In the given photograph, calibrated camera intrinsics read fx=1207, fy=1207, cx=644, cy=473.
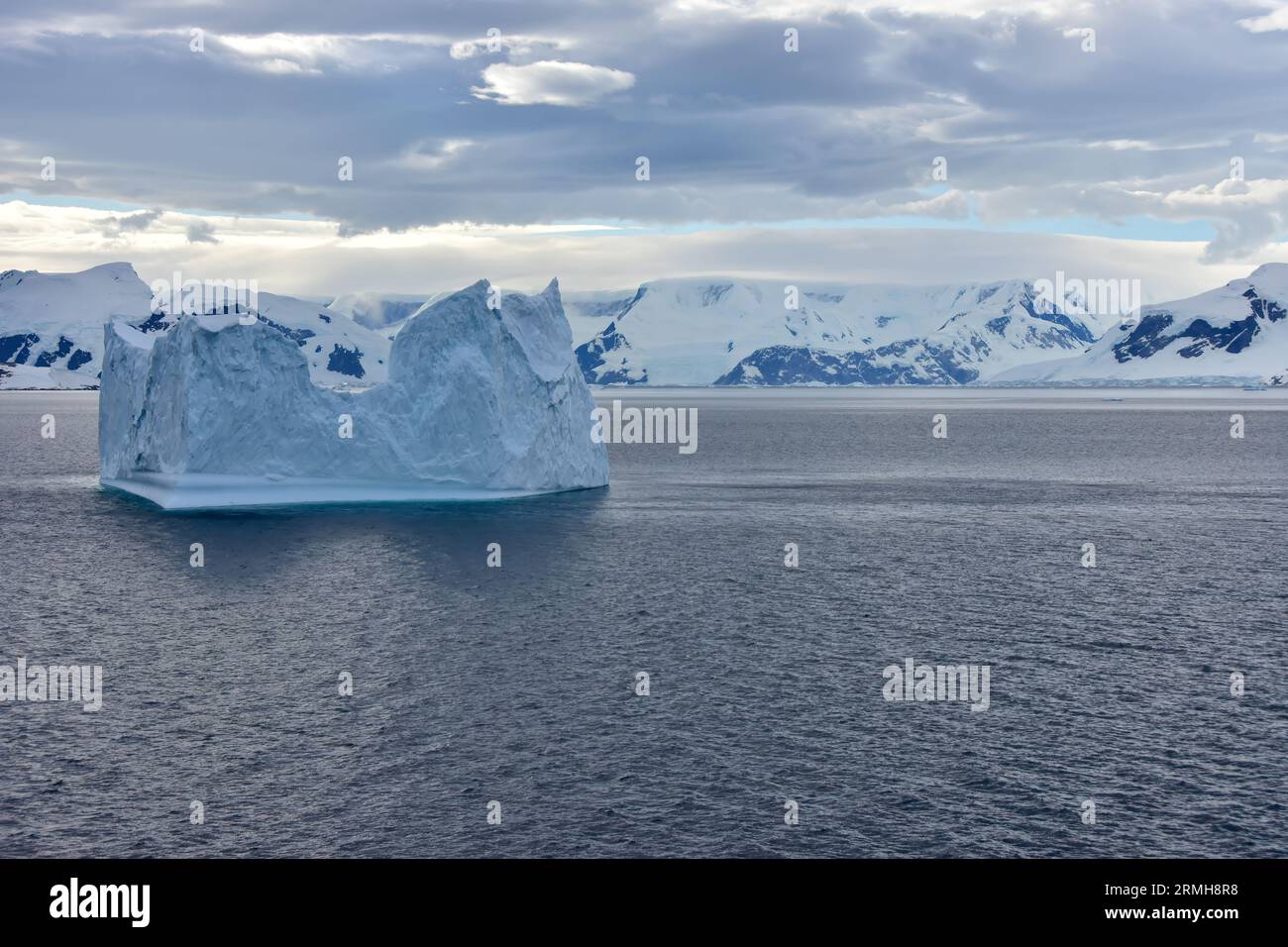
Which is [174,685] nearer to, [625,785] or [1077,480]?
[625,785]

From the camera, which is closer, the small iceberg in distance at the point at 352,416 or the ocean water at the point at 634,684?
the ocean water at the point at 634,684

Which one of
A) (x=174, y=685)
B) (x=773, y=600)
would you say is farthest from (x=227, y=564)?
(x=773, y=600)

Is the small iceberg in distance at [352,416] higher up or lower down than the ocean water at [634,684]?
higher up

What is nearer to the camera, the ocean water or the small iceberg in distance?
the ocean water

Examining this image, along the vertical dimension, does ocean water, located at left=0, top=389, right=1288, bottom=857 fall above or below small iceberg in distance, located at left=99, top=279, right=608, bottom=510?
below
